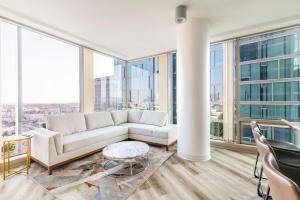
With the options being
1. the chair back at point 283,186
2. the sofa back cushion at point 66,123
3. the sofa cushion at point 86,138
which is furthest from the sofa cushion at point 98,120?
the chair back at point 283,186

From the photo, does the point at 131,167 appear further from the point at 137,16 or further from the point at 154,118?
the point at 137,16

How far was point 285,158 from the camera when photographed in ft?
5.56

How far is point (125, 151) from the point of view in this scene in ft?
8.36

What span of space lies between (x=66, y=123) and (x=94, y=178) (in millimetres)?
1415

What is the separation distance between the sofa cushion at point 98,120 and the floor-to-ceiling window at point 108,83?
66 cm

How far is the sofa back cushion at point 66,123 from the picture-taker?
2930mm

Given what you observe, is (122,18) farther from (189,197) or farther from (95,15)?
(189,197)

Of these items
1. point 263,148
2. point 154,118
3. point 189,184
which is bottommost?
point 189,184

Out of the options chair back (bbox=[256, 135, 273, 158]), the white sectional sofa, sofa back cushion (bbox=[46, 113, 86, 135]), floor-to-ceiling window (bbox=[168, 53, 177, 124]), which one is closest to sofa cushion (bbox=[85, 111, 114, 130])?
the white sectional sofa

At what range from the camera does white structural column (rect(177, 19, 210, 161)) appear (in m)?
2.87

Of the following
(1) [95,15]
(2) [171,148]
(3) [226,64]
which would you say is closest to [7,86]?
(1) [95,15]

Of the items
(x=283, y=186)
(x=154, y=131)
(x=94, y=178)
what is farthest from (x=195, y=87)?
(x=283, y=186)

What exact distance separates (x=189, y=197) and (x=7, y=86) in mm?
3466

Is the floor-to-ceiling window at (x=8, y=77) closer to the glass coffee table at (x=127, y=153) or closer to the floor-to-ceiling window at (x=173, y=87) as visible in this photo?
the glass coffee table at (x=127, y=153)
